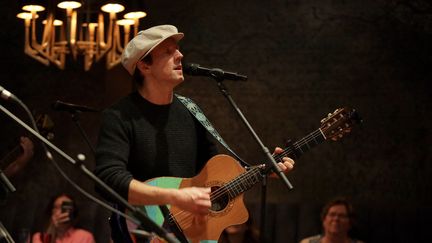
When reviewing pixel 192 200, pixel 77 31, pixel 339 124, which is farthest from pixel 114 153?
pixel 77 31

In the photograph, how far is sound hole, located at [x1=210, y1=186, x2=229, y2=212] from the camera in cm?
330

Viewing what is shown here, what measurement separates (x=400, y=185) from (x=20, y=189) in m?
3.63

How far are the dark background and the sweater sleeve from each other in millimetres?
2983

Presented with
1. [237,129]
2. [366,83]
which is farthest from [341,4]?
[237,129]

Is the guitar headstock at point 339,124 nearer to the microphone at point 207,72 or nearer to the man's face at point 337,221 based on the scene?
the microphone at point 207,72

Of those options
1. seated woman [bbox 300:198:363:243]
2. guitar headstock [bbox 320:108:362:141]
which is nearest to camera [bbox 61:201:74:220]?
seated woman [bbox 300:198:363:243]

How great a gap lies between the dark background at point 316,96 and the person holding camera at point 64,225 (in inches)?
10.8

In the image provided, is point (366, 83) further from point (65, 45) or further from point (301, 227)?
point (65, 45)

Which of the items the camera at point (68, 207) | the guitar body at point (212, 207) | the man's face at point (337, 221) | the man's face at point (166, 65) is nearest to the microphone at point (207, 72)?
the man's face at point (166, 65)

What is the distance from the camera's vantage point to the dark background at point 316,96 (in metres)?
6.03

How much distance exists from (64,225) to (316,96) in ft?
8.08

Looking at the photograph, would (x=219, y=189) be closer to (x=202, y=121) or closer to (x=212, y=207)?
(x=212, y=207)

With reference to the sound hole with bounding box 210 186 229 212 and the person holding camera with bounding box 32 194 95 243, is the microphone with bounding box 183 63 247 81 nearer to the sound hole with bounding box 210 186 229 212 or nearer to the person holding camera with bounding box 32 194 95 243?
the sound hole with bounding box 210 186 229 212

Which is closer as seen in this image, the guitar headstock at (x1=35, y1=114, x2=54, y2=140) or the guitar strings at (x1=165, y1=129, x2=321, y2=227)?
the guitar strings at (x1=165, y1=129, x2=321, y2=227)
